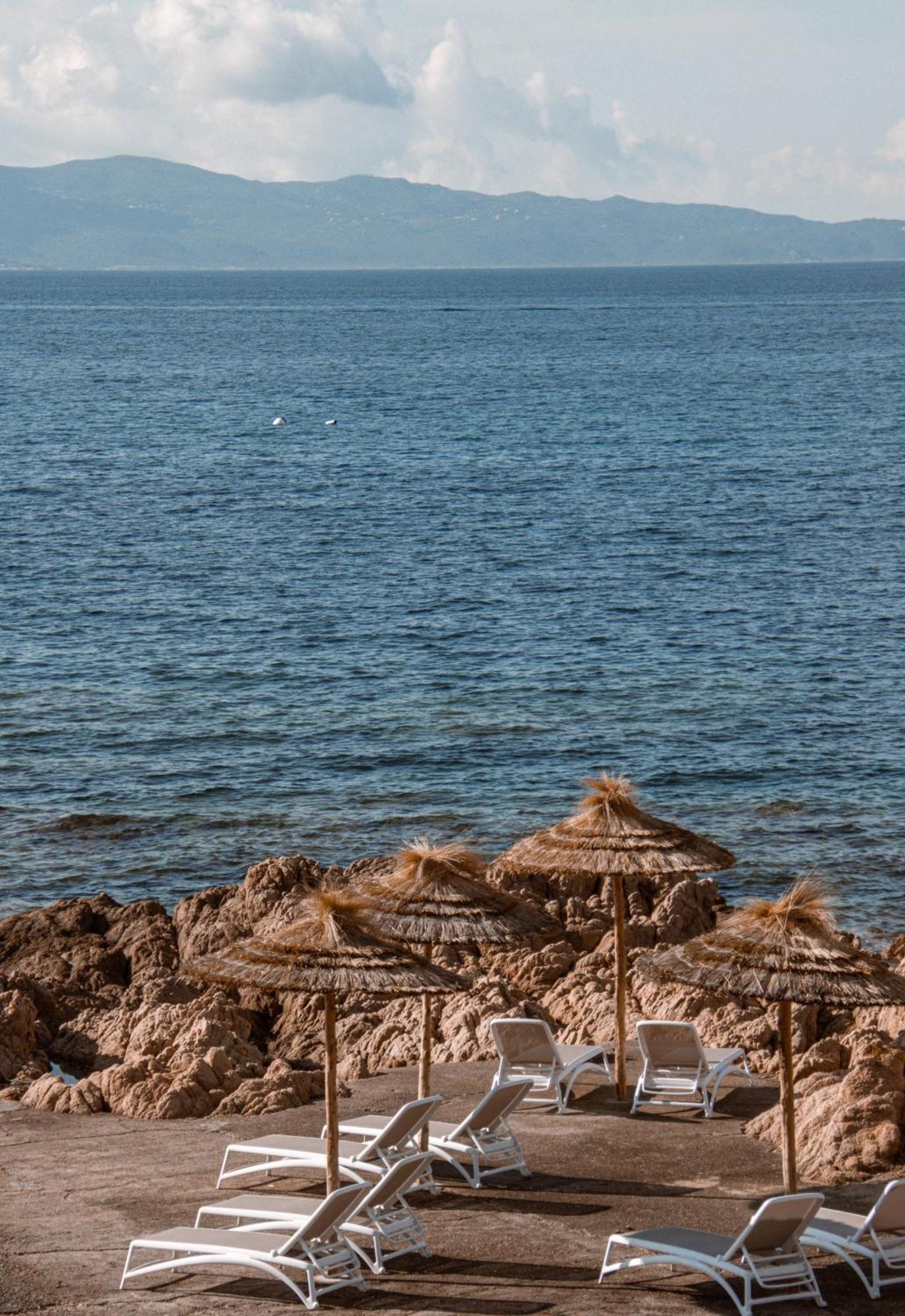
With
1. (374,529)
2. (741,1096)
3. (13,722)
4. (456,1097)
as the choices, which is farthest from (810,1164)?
(374,529)

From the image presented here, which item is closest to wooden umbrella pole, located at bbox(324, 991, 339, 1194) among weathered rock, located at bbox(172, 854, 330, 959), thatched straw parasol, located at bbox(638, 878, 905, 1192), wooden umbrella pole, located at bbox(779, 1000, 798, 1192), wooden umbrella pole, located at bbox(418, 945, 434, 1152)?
wooden umbrella pole, located at bbox(418, 945, 434, 1152)

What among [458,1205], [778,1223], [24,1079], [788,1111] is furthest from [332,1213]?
[24,1079]

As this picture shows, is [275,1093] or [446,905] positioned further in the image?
A: [275,1093]

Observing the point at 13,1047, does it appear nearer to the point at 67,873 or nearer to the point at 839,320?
the point at 67,873

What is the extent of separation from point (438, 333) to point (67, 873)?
143407mm

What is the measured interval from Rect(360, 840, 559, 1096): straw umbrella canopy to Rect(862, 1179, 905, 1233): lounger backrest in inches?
159

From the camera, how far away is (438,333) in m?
166

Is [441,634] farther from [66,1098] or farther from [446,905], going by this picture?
[446,905]

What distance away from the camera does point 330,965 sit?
11969mm

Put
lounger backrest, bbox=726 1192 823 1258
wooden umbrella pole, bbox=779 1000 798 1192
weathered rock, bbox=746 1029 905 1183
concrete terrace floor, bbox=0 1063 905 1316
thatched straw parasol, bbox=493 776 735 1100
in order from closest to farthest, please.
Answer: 1. lounger backrest, bbox=726 1192 823 1258
2. concrete terrace floor, bbox=0 1063 905 1316
3. wooden umbrella pole, bbox=779 1000 798 1192
4. weathered rock, bbox=746 1029 905 1183
5. thatched straw parasol, bbox=493 776 735 1100

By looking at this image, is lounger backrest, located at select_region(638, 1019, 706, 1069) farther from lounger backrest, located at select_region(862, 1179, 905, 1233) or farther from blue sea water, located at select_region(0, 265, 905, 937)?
blue sea water, located at select_region(0, 265, 905, 937)

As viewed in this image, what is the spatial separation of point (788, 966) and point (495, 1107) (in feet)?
8.92

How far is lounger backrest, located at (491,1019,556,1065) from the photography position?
15.0 meters

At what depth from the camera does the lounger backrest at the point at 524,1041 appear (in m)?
15.0
